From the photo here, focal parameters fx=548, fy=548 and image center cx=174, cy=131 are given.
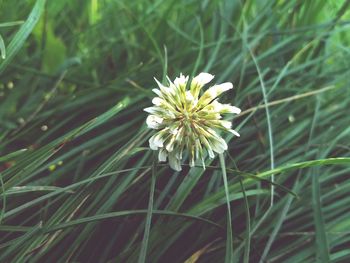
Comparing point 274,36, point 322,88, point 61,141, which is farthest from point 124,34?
point 61,141

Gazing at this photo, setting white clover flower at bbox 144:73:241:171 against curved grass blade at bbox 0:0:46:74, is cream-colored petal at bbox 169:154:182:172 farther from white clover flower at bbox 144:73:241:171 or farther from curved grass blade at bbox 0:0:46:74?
curved grass blade at bbox 0:0:46:74

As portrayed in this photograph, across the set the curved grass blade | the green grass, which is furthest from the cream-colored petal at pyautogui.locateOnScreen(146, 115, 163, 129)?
the curved grass blade

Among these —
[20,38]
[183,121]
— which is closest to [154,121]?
[183,121]

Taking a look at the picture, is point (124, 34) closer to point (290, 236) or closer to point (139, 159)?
point (139, 159)

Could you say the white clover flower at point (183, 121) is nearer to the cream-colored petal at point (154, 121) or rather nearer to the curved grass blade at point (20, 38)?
the cream-colored petal at point (154, 121)

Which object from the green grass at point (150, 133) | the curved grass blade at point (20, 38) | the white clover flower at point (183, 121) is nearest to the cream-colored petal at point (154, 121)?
the white clover flower at point (183, 121)

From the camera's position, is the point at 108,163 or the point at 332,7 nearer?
the point at 108,163

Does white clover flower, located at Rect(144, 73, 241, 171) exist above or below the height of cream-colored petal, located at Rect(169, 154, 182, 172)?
above
